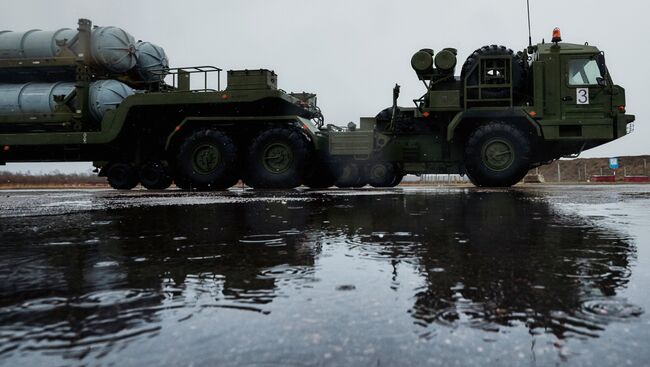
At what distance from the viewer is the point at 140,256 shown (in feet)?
7.31

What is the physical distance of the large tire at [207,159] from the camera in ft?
33.4

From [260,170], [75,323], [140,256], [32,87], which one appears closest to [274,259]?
[140,256]

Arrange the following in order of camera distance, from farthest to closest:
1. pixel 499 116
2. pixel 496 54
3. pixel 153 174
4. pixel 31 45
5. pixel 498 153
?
pixel 153 174, pixel 31 45, pixel 496 54, pixel 499 116, pixel 498 153

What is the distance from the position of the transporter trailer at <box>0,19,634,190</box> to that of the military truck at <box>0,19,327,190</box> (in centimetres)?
3

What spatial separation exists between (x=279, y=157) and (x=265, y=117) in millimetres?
896

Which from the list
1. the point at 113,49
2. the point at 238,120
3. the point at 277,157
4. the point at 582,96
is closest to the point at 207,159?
the point at 238,120

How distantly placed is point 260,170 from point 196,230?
7.02 meters

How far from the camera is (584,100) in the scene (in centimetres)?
Result: 940

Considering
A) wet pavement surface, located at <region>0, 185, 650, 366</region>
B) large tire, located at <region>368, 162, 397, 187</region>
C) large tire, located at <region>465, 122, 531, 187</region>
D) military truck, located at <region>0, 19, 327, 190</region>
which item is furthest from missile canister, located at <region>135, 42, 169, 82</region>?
wet pavement surface, located at <region>0, 185, 650, 366</region>

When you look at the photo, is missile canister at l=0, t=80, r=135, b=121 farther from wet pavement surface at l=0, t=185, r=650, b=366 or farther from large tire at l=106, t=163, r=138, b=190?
wet pavement surface at l=0, t=185, r=650, b=366

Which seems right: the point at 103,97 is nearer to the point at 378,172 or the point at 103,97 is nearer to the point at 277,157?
the point at 277,157

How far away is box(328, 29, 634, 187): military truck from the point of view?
30.6 ft

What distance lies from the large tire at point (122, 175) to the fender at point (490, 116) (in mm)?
7756

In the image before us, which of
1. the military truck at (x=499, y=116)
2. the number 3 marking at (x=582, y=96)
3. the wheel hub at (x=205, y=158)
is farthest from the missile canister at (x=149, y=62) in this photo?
the number 3 marking at (x=582, y=96)
